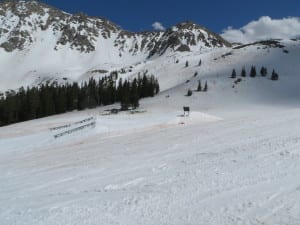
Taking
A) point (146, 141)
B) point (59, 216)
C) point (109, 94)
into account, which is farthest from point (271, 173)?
point (109, 94)

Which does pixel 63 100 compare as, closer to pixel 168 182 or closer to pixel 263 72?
pixel 263 72

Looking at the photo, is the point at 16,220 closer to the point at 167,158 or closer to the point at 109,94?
the point at 167,158

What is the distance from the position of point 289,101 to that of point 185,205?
9292cm

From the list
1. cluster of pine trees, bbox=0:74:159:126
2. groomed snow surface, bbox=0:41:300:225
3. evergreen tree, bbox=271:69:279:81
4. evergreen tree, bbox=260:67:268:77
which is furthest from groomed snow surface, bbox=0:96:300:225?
evergreen tree, bbox=260:67:268:77

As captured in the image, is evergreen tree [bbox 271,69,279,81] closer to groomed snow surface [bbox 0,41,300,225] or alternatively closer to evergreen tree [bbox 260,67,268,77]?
evergreen tree [bbox 260,67,268,77]

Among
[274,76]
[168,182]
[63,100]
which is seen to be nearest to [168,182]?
[168,182]

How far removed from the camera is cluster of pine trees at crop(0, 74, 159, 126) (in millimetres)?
103062

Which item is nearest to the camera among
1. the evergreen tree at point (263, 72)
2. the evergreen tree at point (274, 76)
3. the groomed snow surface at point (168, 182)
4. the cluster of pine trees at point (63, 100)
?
the groomed snow surface at point (168, 182)

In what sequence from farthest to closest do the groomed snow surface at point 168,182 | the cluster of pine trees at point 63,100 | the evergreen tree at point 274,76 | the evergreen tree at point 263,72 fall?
1. the evergreen tree at point 263,72
2. the evergreen tree at point 274,76
3. the cluster of pine trees at point 63,100
4. the groomed snow surface at point 168,182

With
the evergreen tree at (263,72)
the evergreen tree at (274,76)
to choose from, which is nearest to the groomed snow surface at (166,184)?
the evergreen tree at (274,76)

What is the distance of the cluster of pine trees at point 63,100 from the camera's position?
103 metres

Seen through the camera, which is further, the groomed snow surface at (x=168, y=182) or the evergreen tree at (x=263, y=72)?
the evergreen tree at (x=263, y=72)

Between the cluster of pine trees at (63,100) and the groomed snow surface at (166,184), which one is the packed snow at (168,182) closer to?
the groomed snow surface at (166,184)

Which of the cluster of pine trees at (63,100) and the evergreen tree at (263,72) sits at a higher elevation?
the evergreen tree at (263,72)
